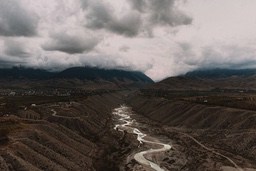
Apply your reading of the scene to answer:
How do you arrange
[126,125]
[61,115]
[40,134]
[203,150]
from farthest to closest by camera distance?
[126,125]
[61,115]
[203,150]
[40,134]

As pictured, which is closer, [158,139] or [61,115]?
[158,139]

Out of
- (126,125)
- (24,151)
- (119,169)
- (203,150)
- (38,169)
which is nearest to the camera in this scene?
(38,169)

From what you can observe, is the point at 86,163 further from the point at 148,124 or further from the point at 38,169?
the point at 148,124

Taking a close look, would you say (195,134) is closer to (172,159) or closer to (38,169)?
(172,159)

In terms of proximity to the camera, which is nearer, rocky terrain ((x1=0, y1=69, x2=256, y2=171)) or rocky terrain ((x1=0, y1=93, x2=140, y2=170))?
rocky terrain ((x1=0, y1=93, x2=140, y2=170))

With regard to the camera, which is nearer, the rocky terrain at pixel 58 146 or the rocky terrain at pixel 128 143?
the rocky terrain at pixel 58 146

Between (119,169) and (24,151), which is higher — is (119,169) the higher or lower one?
the lower one

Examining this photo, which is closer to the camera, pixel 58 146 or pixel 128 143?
pixel 58 146

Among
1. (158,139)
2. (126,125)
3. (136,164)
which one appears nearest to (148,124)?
(126,125)

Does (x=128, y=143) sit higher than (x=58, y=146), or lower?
lower
